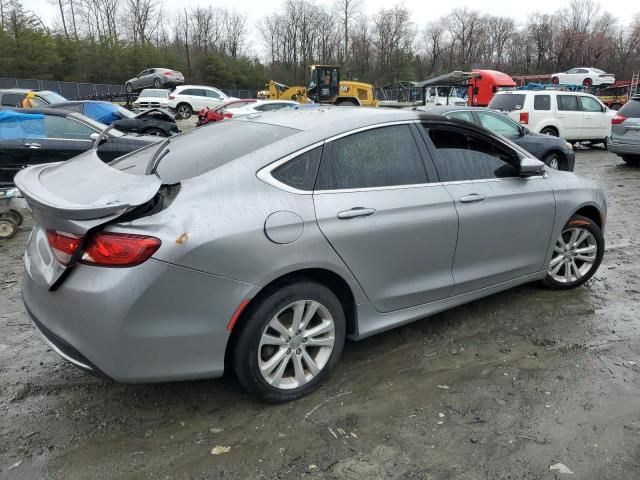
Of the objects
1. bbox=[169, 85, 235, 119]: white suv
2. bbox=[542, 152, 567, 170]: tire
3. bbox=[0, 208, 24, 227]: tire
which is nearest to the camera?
bbox=[0, 208, 24, 227]: tire

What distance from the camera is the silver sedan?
2375mm

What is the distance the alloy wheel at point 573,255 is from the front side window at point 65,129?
7.24 meters

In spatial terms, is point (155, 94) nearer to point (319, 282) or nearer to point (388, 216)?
point (388, 216)

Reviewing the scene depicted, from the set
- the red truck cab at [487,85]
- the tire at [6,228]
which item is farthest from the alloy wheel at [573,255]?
the red truck cab at [487,85]

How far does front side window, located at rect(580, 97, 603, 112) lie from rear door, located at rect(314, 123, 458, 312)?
14.2m

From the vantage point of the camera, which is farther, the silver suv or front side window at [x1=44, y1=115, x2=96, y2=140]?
the silver suv

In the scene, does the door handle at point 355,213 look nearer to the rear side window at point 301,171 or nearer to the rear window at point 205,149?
the rear side window at point 301,171

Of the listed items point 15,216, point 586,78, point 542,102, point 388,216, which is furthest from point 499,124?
point 586,78

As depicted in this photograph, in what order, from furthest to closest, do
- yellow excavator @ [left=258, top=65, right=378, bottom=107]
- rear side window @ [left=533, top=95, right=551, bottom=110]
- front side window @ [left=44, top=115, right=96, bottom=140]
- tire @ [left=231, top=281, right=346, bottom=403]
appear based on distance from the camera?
1. yellow excavator @ [left=258, top=65, right=378, bottom=107]
2. rear side window @ [left=533, top=95, right=551, bottom=110]
3. front side window @ [left=44, top=115, right=96, bottom=140]
4. tire @ [left=231, top=281, right=346, bottom=403]

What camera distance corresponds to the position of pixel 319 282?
2.91m

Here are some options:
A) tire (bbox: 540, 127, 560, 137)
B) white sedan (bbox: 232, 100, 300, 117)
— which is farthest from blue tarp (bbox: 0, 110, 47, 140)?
tire (bbox: 540, 127, 560, 137)

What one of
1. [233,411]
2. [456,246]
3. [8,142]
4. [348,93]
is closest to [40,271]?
[233,411]

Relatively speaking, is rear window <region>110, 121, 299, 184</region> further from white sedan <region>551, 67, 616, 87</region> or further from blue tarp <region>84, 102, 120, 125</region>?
white sedan <region>551, 67, 616, 87</region>

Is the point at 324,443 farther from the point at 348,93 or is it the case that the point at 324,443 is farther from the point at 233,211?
the point at 348,93
